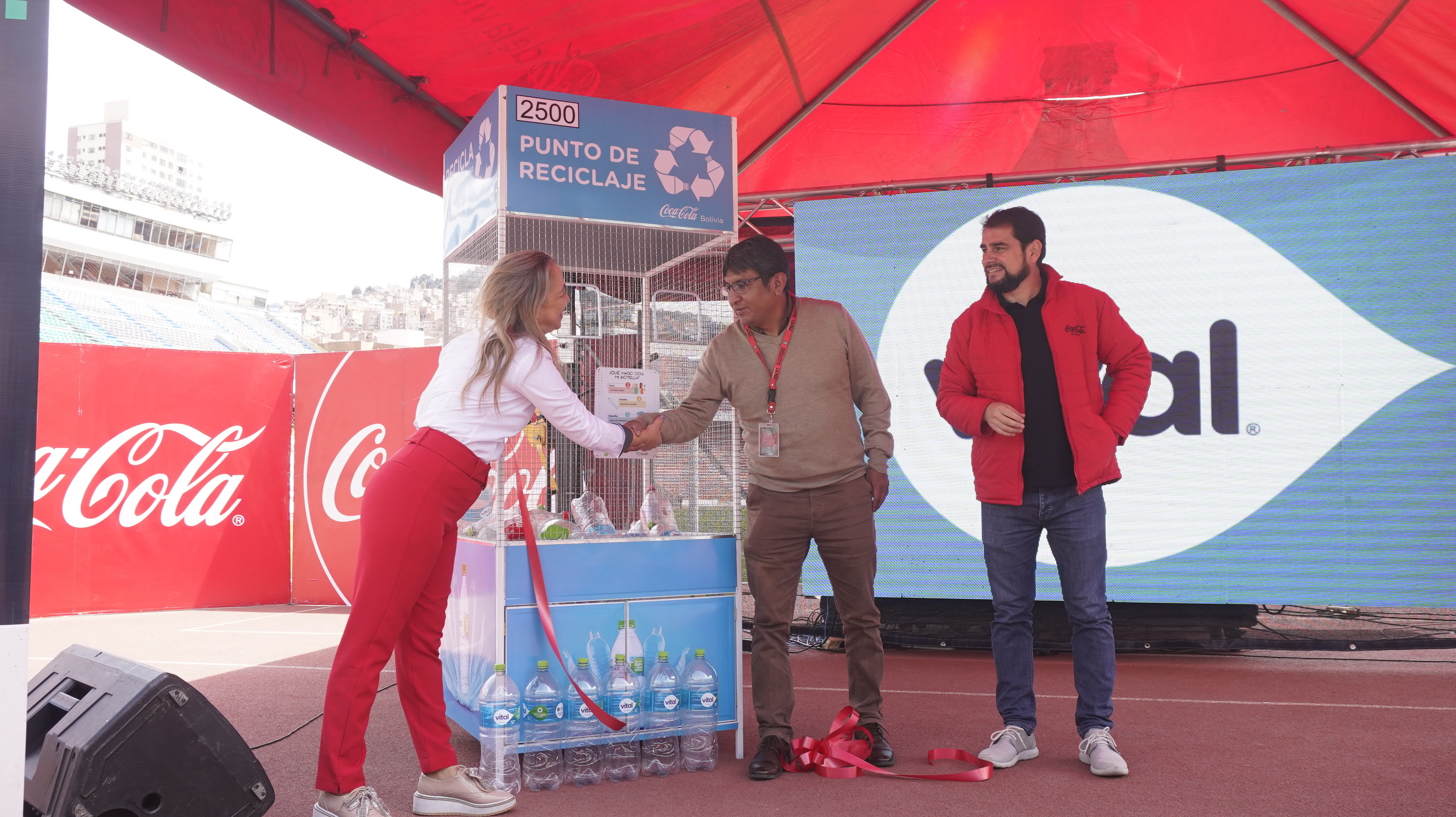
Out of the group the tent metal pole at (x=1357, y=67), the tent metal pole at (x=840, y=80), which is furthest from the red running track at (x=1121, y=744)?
the tent metal pole at (x=840, y=80)

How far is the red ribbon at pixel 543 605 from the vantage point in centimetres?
304

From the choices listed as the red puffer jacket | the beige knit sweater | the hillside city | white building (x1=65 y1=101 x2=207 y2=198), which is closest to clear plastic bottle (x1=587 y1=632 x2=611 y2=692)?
the beige knit sweater

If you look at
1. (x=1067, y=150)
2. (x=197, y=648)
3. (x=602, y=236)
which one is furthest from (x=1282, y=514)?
(x=197, y=648)

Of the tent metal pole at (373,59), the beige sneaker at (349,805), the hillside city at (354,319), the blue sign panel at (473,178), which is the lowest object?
the beige sneaker at (349,805)

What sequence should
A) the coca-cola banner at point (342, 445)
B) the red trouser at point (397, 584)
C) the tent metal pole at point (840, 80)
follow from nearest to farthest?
the red trouser at point (397, 584)
the tent metal pole at point (840, 80)
the coca-cola banner at point (342, 445)

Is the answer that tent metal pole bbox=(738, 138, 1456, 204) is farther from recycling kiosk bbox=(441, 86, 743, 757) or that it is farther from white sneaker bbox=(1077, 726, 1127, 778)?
white sneaker bbox=(1077, 726, 1127, 778)

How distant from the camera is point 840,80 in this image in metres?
5.93

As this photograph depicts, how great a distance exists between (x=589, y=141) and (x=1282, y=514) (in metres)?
4.20

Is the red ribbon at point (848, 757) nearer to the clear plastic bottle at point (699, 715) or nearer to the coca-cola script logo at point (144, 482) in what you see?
the clear plastic bottle at point (699, 715)

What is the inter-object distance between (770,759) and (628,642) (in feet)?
2.06

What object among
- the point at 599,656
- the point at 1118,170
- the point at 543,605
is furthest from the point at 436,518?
the point at 1118,170

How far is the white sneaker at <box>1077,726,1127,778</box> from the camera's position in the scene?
9.87 feet

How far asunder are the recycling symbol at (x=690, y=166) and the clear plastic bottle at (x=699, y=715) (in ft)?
5.61

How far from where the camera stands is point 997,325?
3.29 meters
